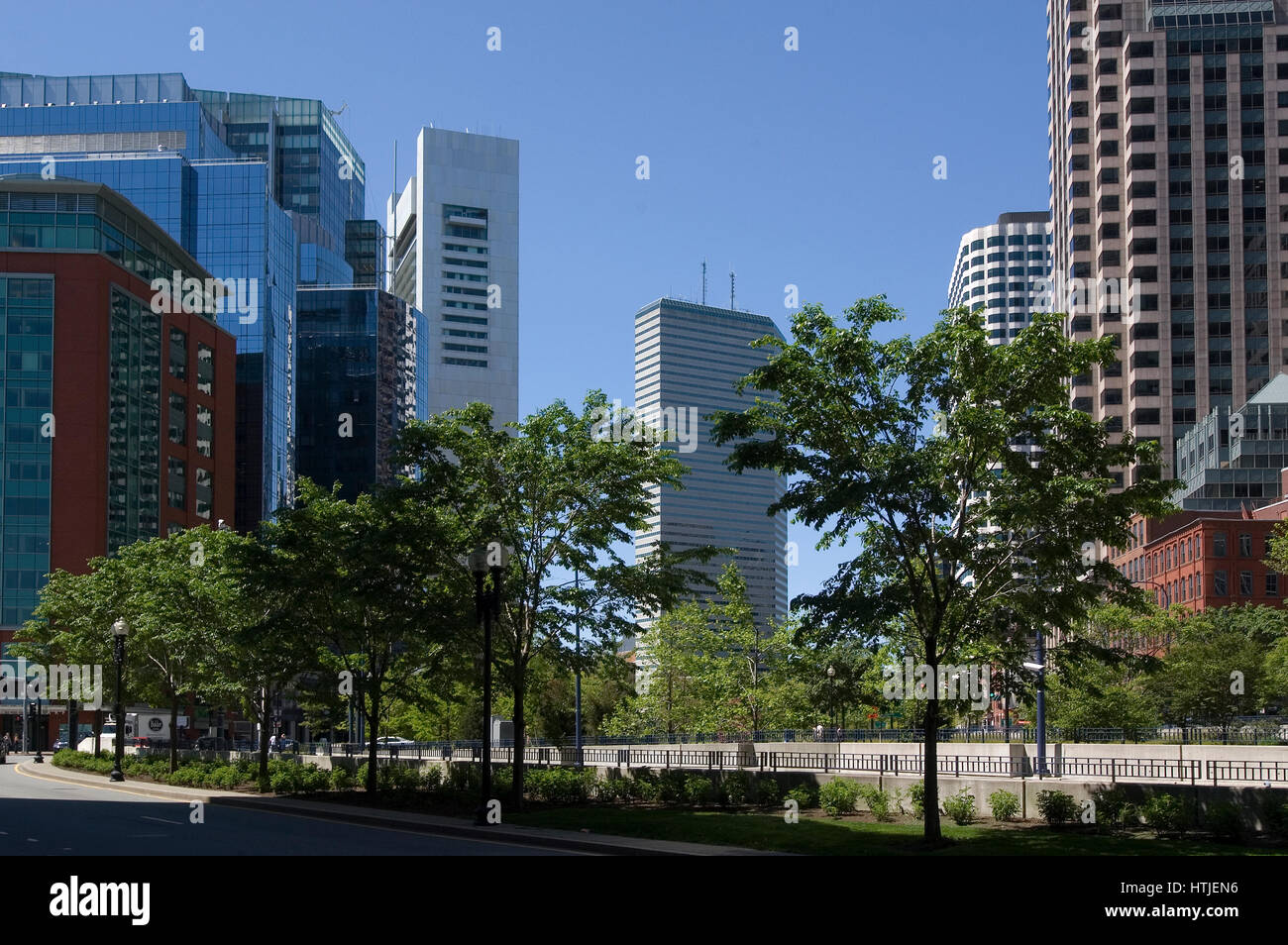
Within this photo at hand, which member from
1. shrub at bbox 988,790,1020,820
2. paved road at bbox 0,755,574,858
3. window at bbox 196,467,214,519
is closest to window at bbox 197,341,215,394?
window at bbox 196,467,214,519

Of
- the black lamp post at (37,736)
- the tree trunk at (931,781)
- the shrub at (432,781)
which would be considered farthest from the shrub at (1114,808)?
the black lamp post at (37,736)

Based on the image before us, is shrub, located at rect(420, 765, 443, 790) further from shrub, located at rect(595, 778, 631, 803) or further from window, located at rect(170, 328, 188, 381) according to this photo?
window, located at rect(170, 328, 188, 381)

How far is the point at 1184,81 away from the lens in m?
148

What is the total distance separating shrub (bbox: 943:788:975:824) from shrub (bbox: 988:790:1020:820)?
1.60 feet

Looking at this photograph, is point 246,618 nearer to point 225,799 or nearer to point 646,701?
point 225,799

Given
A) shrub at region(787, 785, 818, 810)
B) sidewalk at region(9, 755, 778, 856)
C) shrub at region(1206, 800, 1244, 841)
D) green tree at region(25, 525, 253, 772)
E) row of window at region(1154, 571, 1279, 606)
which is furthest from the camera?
row of window at region(1154, 571, 1279, 606)

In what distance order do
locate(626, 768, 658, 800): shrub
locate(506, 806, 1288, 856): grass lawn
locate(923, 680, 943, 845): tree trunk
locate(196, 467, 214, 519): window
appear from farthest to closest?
locate(196, 467, 214, 519): window
locate(626, 768, 658, 800): shrub
locate(923, 680, 943, 845): tree trunk
locate(506, 806, 1288, 856): grass lawn

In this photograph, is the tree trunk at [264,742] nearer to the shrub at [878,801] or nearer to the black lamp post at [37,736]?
the shrub at [878,801]

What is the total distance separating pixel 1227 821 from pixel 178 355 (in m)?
113

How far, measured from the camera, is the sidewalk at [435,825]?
24.1 meters

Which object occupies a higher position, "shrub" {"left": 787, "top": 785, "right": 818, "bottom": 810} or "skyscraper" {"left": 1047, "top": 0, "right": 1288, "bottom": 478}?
"skyscraper" {"left": 1047, "top": 0, "right": 1288, "bottom": 478}

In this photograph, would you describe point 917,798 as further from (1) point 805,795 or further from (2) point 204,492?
(2) point 204,492

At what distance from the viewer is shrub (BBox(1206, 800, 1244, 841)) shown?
25.0 metres
